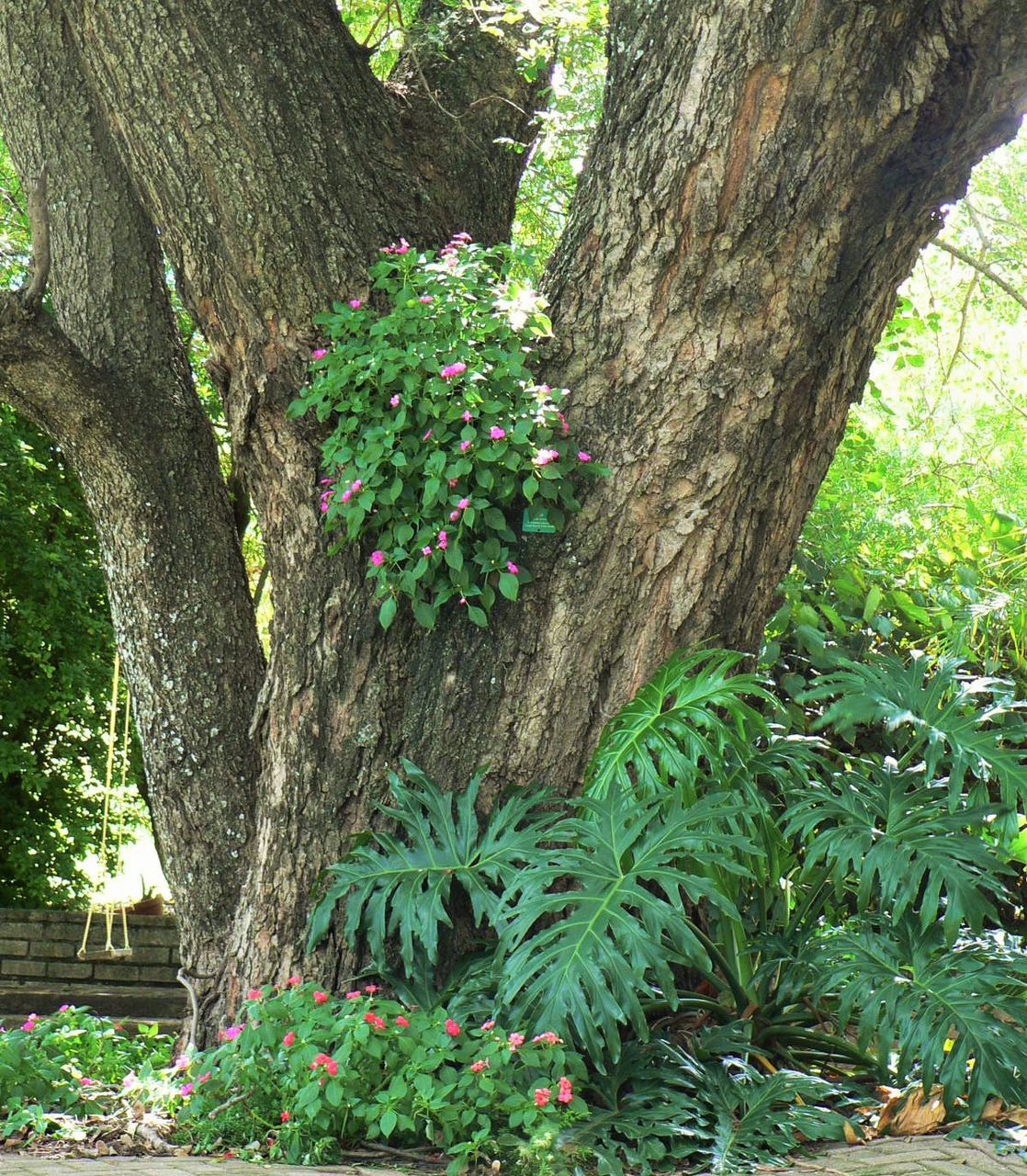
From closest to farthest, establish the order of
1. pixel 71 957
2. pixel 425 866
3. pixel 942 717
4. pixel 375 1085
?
pixel 375 1085
pixel 425 866
pixel 942 717
pixel 71 957

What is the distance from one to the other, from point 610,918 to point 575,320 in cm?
185

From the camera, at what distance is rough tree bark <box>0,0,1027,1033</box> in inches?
143

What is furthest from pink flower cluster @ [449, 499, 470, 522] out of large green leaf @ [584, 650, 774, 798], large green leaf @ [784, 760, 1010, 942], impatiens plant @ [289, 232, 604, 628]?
large green leaf @ [784, 760, 1010, 942]

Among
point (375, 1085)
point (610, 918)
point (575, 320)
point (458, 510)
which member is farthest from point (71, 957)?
point (575, 320)

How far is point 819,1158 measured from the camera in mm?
3064

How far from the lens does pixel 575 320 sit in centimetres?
391

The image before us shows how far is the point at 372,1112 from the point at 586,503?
183cm

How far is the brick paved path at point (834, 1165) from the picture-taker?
287 cm

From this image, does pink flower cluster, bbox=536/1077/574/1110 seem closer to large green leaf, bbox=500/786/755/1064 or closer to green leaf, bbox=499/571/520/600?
large green leaf, bbox=500/786/755/1064

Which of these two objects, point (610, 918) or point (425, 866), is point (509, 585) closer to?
point (425, 866)

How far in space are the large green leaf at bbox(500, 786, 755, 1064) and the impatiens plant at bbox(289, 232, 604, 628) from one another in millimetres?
772

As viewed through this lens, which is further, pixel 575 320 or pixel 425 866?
pixel 575 320

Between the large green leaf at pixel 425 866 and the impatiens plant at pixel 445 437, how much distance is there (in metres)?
0.56

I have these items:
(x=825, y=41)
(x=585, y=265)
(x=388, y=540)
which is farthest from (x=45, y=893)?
(x=825, y=41)
